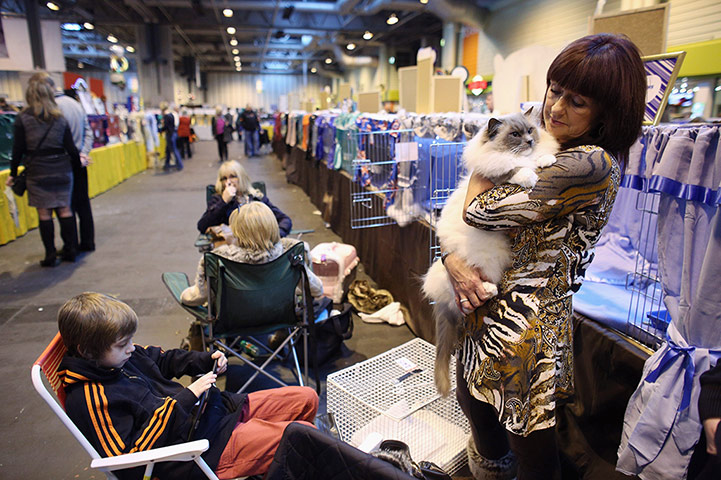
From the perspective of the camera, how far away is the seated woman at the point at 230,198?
308 centimetres

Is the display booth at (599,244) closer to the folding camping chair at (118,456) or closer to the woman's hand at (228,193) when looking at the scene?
the woman's hand at (228,193)

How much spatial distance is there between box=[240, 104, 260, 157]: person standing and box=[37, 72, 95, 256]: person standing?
890cm

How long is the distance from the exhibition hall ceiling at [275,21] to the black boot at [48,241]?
379 inches

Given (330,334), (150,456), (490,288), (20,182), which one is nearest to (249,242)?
(330,334)

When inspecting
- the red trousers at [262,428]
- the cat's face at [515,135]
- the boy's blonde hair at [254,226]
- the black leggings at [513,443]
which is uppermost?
the cat's face at [515,135]

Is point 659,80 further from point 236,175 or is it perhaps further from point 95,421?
point 236,175

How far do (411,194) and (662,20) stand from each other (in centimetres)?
169

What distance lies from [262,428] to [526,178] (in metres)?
1.13

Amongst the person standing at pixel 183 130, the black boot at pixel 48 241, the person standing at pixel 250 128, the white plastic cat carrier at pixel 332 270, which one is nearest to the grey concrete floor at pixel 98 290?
the black boot at pixel 48 241

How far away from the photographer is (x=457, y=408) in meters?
2.00

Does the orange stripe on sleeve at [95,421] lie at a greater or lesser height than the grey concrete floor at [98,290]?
greater

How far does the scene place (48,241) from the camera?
13.7ft

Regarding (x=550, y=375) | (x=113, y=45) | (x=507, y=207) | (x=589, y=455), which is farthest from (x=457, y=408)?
(x=113, y=45)

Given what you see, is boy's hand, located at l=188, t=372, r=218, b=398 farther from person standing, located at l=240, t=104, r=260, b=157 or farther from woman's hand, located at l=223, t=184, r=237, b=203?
person standing, located at l=240, t=104, r=260, b=157
